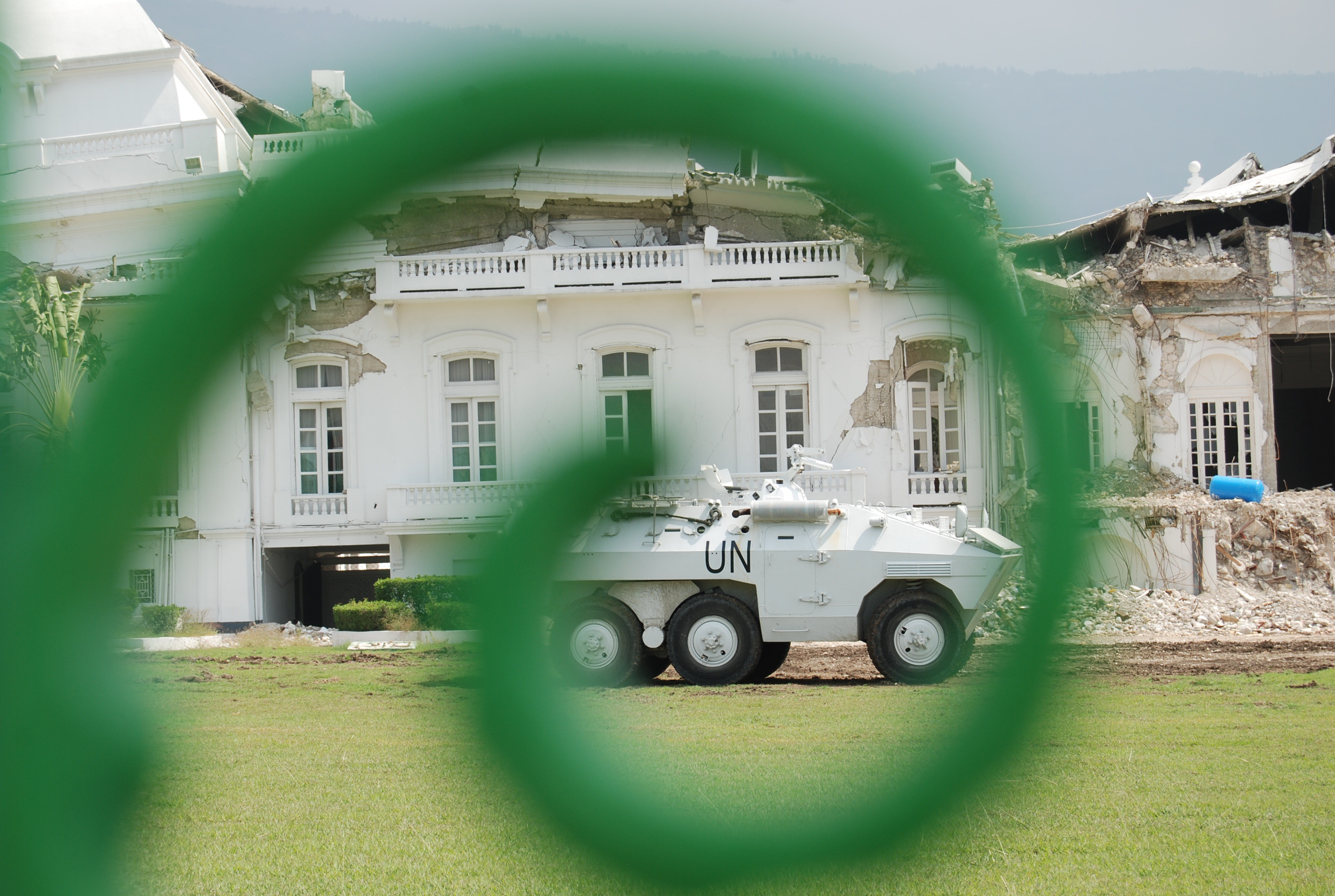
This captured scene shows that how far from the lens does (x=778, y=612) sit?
10961 millimetres

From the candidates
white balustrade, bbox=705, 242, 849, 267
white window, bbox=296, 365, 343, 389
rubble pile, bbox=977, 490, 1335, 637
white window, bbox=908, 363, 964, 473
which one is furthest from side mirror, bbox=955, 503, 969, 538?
white window, bbox=296, 365, 343, 389

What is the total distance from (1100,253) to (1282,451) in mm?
6829

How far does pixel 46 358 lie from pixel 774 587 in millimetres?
9213

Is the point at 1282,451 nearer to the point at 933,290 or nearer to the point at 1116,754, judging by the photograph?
the point at 1116,754

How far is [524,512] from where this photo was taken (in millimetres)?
1653

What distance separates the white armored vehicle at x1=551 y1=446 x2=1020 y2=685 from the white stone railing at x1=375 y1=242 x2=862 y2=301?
568 centimetres

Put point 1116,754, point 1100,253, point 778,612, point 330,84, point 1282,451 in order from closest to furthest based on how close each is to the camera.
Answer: point 330,84
point 1116,754
point 778,612
point 1100,253
point 1282,451

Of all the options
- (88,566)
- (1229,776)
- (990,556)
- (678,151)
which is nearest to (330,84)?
(678,151)

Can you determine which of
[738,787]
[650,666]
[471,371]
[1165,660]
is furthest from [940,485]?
[1165,660]

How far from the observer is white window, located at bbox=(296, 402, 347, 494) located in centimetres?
234

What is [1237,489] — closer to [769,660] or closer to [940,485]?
[769,660]

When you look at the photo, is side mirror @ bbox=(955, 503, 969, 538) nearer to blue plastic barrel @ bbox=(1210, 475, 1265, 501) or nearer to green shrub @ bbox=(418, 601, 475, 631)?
green shrub @ bbox=(418, 601, 475, 631)

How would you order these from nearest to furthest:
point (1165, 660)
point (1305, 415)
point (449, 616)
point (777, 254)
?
1. point (449, 616)
2. point (777, 254)
3. point (1165, 660)
4. point (1305, 415)

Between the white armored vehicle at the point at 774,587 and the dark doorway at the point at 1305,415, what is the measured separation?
1378cm
